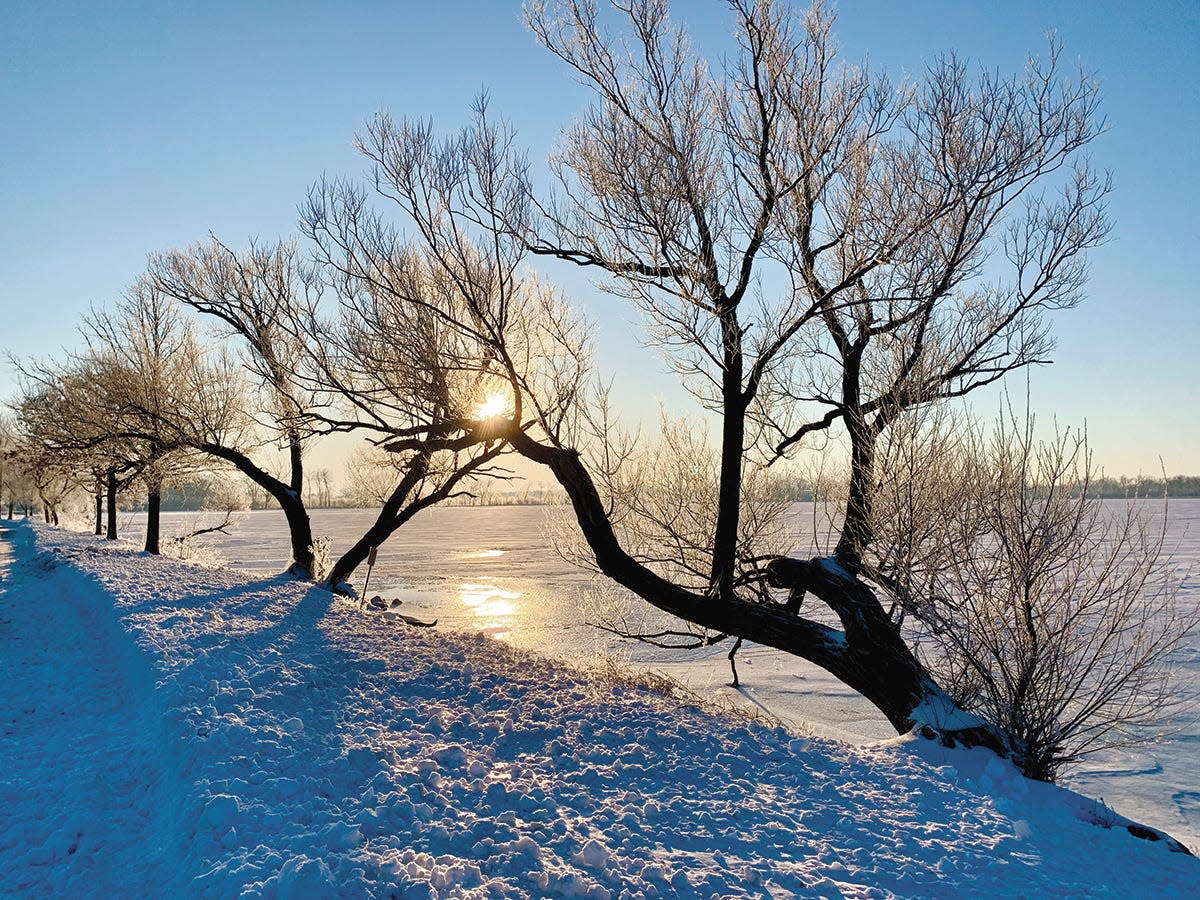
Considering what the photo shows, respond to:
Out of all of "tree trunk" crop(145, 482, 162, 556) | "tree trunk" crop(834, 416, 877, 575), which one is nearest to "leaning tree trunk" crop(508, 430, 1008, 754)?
"tree trunk" crop(834, 416, 877, 575)

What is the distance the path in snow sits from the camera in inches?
148

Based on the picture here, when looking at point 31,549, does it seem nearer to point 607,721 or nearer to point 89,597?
point 89,597

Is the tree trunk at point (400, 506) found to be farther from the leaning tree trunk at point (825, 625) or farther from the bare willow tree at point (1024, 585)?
the bare willow tree at point (1024, 585)

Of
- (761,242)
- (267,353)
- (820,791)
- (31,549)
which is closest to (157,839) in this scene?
(820,791)

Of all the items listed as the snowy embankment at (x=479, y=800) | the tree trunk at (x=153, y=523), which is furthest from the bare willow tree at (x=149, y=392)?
the snowy embankment at (x=479, y=800)

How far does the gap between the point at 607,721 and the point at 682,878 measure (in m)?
2.33

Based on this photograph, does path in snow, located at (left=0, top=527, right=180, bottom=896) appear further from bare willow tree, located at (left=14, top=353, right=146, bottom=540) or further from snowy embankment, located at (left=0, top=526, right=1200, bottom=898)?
bare willow tree, located at (left=14, top=353, right=146, bottom=540)

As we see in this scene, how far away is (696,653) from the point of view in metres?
17.3

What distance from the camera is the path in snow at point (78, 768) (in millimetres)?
3763

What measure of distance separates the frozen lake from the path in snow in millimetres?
5778

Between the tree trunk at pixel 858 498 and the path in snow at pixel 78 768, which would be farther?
the tree trunk at pixel 858 498

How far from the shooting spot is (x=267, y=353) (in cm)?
1519

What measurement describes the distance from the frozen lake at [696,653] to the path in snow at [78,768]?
5778mm

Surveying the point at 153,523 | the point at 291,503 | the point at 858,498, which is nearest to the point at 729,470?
the point at 858,498
